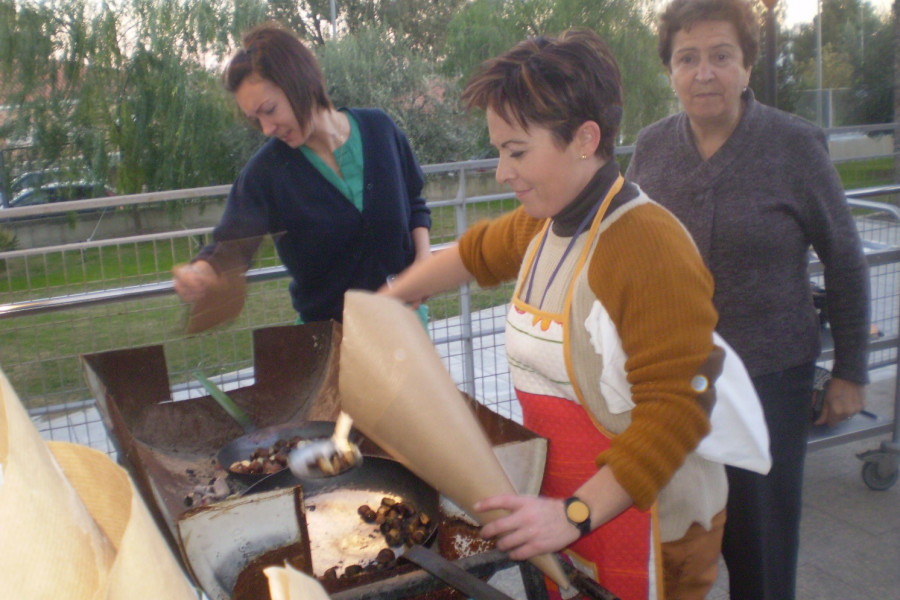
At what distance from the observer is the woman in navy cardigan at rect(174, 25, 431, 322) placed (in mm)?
2053

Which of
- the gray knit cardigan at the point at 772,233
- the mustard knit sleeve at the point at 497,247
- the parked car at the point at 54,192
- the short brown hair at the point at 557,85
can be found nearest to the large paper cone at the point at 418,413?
the short brown hair at the point at 557,85

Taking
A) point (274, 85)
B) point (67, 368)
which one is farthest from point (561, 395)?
point (67, 368)

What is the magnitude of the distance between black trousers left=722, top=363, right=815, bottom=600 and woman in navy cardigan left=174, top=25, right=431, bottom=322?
1.10m

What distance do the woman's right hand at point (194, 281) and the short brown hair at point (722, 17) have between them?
1306 millimetres

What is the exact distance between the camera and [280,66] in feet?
6.68

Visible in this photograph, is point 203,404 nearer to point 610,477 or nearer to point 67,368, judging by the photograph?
point 610,477

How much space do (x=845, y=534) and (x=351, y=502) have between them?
2.43 metres

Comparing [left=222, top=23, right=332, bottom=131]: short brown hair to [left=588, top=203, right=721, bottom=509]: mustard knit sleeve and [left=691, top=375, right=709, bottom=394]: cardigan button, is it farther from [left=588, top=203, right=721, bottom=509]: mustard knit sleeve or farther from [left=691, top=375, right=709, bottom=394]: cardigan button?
[left=691, top=375, right=709, bottom=394]: cardigan button

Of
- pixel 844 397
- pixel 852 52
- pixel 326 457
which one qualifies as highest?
pixel 852 52

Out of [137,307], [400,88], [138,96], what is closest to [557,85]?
[137,307]

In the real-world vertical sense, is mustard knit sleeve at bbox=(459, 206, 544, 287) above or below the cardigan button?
above

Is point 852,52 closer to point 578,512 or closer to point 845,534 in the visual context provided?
point 845,534

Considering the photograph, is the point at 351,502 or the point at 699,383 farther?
the point at 351,502

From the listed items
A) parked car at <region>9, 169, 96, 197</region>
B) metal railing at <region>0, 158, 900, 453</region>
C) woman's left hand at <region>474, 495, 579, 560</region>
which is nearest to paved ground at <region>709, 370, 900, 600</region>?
metal railing at <region>0, 158, 900, 453</region>
